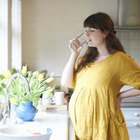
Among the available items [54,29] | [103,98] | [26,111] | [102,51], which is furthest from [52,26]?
[103,98]

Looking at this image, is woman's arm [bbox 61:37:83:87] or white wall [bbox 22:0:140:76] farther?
white wall [bbox 22:0:140:76]

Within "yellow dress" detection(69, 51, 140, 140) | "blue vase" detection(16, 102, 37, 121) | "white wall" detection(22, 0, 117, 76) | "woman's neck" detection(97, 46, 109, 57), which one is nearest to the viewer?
"yellow dress" detection(69, 51, 140, 140)

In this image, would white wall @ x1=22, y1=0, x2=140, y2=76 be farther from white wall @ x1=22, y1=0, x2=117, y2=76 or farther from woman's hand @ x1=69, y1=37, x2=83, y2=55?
woman's hand @ x1=69, y1=37, x2=83, y2=55

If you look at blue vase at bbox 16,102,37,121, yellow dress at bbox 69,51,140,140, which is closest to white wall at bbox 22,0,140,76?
blue vase at bbox 16,102,37,121

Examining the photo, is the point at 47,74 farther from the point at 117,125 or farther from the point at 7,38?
the point at 117,125

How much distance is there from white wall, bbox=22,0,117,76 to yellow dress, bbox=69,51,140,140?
185 centimetres

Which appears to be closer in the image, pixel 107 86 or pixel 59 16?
pixel 107 86

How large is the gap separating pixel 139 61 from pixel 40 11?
1293mm

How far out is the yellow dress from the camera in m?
1.79

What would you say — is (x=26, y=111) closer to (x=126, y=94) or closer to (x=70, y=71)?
(x=70, y=71)

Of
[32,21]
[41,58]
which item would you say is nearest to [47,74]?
[41,58]

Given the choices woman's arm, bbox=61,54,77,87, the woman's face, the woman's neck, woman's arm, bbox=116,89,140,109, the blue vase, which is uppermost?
the woman's face

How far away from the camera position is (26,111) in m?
2.16

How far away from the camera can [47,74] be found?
3.67 metres
